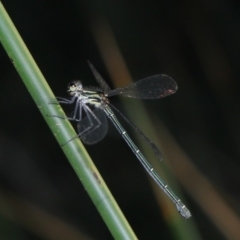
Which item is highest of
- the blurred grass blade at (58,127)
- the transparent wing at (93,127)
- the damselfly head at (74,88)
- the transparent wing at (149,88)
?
A: the damselfly head at (74,88)

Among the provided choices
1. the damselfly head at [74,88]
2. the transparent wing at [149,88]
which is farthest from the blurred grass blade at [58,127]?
Answer: the transparent wing at [149,88]

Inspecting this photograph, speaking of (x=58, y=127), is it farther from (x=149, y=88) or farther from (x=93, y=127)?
(x=149, y=88)

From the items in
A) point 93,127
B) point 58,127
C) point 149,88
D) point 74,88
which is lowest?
point 58,127

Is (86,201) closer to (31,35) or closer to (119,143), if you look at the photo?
(119,143)

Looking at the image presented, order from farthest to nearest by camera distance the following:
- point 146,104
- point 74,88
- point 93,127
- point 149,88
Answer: point 146,104, point 149,88, point 74,88, point 93,127

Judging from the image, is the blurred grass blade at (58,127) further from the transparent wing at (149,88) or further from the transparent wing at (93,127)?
the transparent wing at (149,88)

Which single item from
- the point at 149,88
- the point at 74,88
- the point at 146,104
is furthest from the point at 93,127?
the point at 146,104

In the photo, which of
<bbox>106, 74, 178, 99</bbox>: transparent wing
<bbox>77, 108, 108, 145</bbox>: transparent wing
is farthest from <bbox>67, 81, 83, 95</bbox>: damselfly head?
<bbox>106, 74, 178, 99</bbox>: transparent wing
